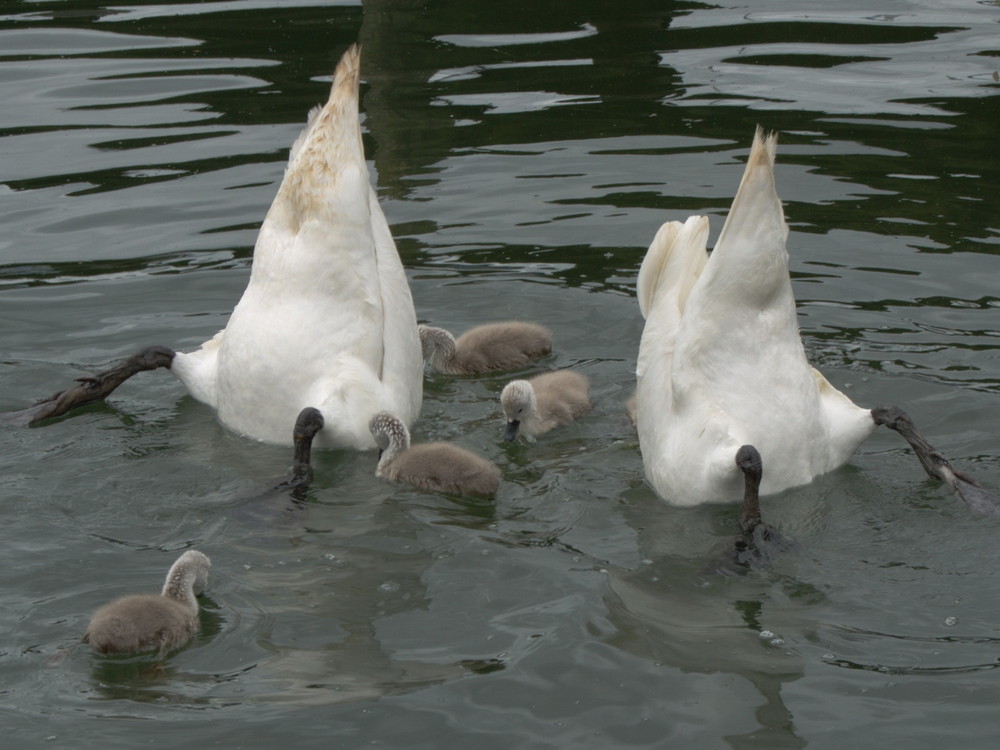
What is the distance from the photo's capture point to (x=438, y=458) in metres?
7.53

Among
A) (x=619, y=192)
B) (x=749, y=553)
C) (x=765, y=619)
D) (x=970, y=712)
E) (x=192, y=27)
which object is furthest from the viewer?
(x=192, y=27)

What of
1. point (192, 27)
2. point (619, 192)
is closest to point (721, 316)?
point (619, 192)

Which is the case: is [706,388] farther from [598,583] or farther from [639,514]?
[598,583]

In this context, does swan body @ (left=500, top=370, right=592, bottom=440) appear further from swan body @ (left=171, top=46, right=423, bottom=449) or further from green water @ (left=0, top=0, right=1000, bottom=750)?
swan body @ (left=171, top=46, right=423, bottom=449)

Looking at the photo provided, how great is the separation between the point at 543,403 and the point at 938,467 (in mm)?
2187

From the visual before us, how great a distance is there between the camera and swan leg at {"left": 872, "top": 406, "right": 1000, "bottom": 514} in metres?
7.15

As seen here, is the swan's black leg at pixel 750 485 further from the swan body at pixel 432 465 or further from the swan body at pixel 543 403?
the swan body at pixel 543 403

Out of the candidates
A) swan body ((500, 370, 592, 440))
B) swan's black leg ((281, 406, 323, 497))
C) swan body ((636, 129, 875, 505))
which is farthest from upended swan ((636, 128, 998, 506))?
swan's black leg ((281, 406, 323, 497))

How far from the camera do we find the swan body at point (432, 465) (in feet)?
24.5

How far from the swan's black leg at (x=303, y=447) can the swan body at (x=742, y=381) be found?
169 cm

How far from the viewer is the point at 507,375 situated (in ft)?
31.3

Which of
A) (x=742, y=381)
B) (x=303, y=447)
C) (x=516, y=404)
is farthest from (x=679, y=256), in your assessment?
(x=303, y=447)

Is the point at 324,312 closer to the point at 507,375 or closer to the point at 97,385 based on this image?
the point at 97,385

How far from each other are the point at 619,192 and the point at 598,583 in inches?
241
